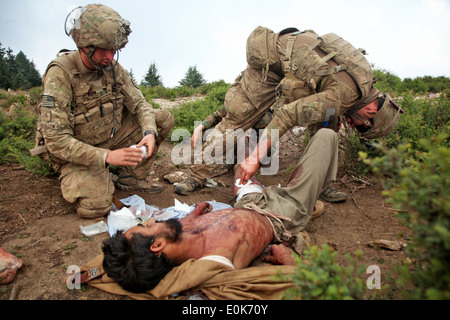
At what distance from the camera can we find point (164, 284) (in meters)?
2.02

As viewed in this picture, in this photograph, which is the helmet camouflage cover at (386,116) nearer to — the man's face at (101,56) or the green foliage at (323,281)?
the green foliage at (323,281)

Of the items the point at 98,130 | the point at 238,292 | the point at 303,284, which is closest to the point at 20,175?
the point at 98,130

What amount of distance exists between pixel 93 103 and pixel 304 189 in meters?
2.54

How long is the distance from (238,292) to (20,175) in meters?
3.58

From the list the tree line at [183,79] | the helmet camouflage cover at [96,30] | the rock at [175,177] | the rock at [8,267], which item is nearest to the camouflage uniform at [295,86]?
the rock at [175,177]

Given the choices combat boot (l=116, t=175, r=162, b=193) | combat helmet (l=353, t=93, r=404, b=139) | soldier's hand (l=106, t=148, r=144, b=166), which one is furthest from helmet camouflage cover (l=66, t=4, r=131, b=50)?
combat helmet (l=353, t=93, r=404, b=139)

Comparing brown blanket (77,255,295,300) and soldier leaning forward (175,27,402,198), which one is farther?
soldier leaning forward (175,27,402,198)

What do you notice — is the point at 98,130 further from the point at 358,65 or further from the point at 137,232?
the point at 358,65

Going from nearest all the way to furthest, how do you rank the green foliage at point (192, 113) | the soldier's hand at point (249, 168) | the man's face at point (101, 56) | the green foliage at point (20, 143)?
1. the soldier's hand at point (249, 168)
2. the man's face at point (101, 56)
3. the green foliage at point (20, 143)
4. the green foliage at point (192, 113)

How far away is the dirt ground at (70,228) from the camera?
7.25 feet

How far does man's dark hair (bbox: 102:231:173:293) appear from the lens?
78.7 inches

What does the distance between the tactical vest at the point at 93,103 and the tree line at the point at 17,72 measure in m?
15.9

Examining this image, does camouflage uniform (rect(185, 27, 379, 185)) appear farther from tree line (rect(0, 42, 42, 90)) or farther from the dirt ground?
tree line (rect(0, 42, 42, 90))

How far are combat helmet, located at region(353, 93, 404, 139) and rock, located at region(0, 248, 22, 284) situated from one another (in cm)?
375
